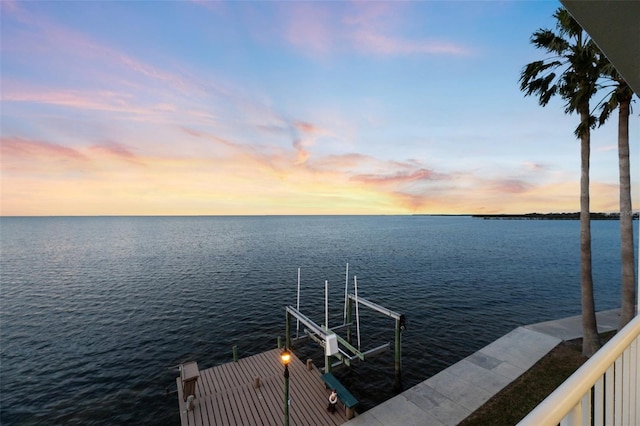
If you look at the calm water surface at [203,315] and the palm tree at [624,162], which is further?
the calm water surface at [203,315]

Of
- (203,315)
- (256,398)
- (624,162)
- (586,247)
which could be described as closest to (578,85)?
(624,162)

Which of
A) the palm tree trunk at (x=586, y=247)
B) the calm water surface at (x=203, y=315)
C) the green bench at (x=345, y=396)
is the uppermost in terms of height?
the palm tree trunk at (x=586, y=247)

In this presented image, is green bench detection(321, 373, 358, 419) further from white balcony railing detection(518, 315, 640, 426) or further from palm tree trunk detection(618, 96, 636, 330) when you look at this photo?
palm tree trunk detection(618, 96, 636, 330)

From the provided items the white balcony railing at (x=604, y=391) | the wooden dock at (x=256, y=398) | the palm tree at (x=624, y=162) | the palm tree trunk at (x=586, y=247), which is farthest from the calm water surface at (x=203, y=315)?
the white balcony railing at (x=604, y=391)

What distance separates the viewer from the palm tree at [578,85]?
13.5m

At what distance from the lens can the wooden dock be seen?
1317 cm

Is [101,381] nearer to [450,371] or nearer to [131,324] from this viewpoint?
[131,324]

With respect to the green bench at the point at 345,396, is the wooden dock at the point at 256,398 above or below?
below

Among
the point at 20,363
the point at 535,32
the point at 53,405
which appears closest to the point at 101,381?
the point at 53,405

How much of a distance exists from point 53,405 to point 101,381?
8.00 ft

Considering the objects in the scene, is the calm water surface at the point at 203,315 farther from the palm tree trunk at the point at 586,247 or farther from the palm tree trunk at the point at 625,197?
the palm tree trunk at the point at 625,197

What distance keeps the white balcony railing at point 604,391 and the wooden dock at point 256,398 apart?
13056mm

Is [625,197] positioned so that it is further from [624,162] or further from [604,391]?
[604,391]

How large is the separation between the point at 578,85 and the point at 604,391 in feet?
57.6
